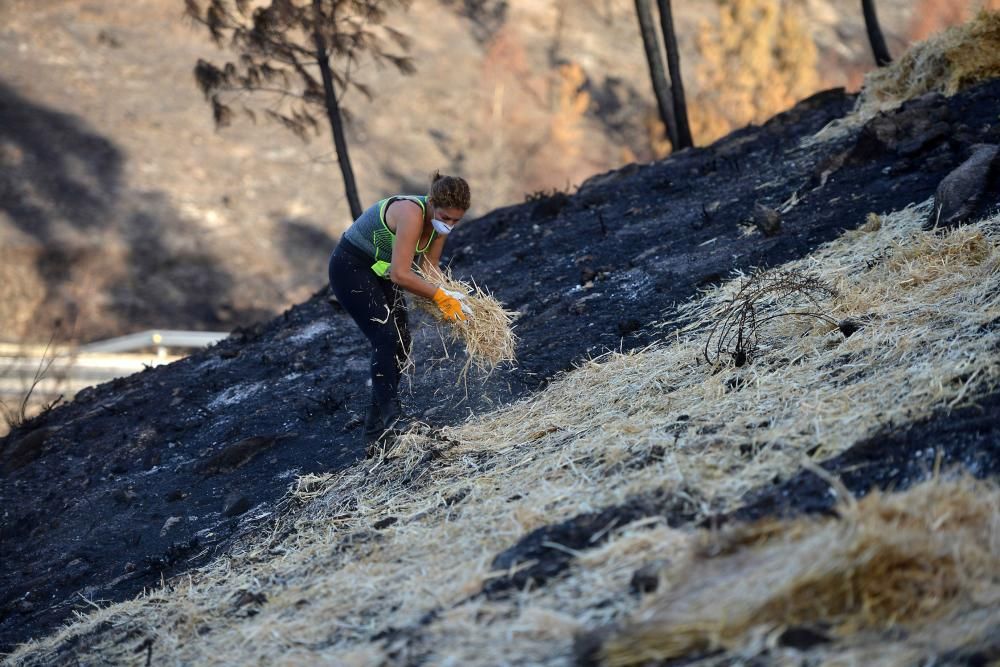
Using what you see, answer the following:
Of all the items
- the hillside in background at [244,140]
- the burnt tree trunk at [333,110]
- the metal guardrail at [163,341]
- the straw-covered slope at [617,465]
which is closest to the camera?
the straw-covered slope at [617,465]

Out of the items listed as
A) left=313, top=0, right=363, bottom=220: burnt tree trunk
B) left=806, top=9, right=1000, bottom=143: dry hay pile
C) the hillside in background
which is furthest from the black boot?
the hillside in background

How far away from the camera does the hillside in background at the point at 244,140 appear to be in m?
23.0

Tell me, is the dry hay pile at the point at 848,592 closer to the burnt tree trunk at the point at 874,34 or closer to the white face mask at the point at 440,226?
the white face mask at the point at 440,226

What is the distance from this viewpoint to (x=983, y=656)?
2.87 meters

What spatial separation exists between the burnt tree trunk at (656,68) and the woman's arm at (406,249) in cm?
883

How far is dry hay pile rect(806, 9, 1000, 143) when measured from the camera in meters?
10.2

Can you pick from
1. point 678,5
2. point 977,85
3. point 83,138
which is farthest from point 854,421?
point 678,5

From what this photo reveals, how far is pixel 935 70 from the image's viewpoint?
1059 centimetres

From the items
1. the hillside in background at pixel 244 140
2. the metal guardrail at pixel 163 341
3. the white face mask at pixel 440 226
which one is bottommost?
the white face mask at pixel 440 226

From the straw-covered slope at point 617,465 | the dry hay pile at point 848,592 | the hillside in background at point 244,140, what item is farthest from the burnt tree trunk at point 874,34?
the dry hay pile at point 848,592

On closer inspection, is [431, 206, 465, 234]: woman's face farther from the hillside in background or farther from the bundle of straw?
the hillside in background

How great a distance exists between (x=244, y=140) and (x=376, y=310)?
24.0m

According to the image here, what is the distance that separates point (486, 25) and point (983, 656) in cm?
3953

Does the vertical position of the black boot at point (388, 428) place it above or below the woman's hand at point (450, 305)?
below
